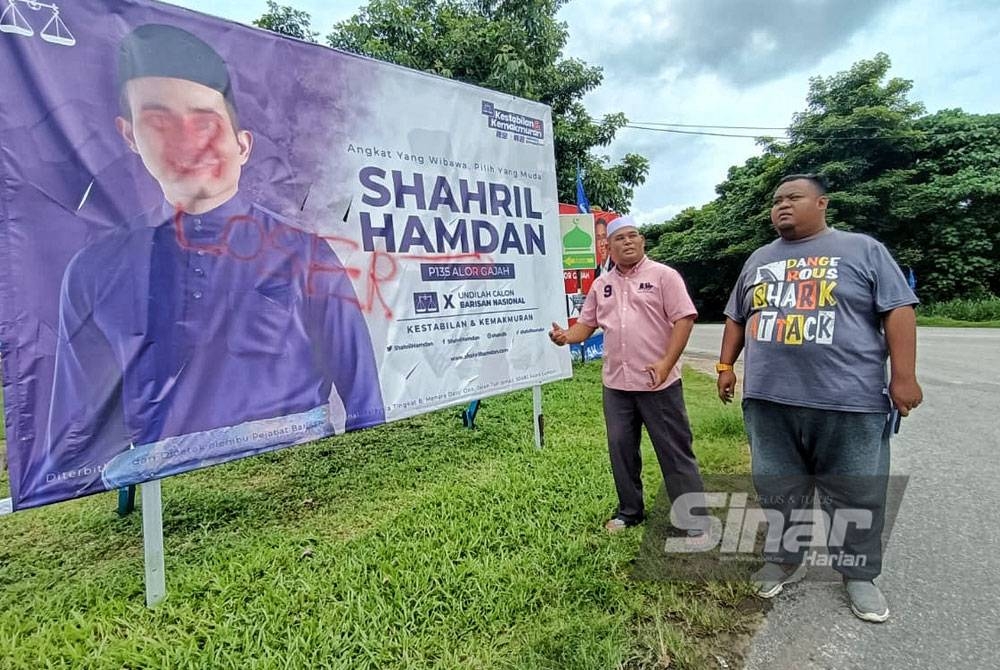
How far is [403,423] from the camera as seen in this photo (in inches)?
195

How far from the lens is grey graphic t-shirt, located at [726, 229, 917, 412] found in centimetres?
196

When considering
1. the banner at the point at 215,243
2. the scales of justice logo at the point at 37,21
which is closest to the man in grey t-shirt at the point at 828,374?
the banner at the point at 215,243

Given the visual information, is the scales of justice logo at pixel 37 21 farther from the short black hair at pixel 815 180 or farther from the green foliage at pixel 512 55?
the green foliage at pixel 512 55

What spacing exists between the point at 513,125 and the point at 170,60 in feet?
7.17

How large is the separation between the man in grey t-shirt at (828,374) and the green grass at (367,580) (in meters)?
0.48

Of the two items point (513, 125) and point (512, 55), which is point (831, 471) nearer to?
point (513, 125)

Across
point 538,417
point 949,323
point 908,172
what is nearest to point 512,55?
point 538,417

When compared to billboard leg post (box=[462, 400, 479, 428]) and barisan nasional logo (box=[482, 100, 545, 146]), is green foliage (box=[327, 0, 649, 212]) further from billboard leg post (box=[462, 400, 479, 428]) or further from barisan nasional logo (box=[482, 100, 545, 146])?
billboard leg post (box=[462, 400, 479, 428])

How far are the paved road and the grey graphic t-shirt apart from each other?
0.80 m

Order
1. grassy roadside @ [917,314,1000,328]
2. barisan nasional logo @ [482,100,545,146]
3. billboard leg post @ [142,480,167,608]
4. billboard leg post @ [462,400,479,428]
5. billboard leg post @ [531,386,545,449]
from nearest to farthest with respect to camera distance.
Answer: billboard leg post @ [142,480,167,608], barisan nasional logo @ [482,100,545,146], billboard leg post @ [531,386,545,449], billboard leg post @ [462,400,479,428], grassy roadside @ [917,314,1000,328]

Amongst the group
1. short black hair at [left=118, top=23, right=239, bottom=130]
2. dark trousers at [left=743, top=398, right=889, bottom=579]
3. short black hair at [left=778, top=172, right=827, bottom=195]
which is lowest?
dark trousers at [left=743, top=398, right=889, bottom=579]

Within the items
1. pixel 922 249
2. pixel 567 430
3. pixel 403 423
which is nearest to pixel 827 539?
pixel 567 430

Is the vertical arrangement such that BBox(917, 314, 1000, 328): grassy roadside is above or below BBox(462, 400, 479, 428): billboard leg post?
below

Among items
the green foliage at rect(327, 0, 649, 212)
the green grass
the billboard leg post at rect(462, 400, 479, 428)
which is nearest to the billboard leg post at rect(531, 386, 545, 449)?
the green grass
